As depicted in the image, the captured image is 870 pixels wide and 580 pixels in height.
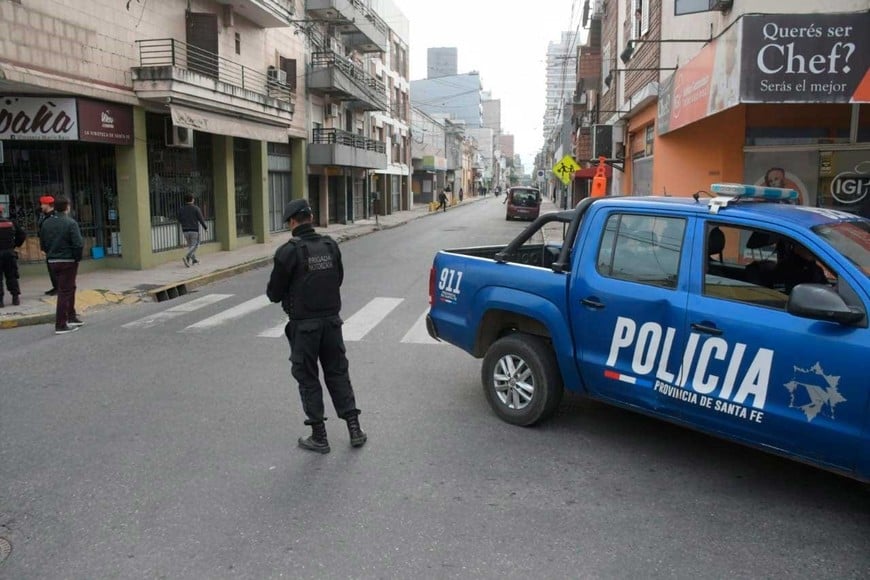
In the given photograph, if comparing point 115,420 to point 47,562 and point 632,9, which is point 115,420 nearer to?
point 47,562

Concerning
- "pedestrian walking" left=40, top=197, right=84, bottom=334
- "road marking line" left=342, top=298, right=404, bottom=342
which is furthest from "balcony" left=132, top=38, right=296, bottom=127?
"road marking line" left=342, top=298, right=404, bottom=342

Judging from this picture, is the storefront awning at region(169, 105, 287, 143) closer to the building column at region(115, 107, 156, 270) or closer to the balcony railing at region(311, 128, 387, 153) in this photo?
the building column at region(115, 107, 156, 270)

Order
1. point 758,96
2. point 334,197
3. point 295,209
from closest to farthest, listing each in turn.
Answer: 1. point 295,209
2. point 758,96
3. point 334,197

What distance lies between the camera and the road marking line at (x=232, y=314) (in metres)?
10.0

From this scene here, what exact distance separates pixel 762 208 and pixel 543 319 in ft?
5.57

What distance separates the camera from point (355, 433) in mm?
5266

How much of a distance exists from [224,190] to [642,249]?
1813 centimetres

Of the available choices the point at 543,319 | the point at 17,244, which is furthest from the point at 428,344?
the point at 17,244

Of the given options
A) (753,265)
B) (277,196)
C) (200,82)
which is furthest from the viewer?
(277,196)

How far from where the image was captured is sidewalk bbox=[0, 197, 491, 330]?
10.9 metres

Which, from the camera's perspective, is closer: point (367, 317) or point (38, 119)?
point (367, 317)

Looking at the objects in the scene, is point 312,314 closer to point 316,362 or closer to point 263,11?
point 316,362

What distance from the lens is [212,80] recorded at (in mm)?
17734

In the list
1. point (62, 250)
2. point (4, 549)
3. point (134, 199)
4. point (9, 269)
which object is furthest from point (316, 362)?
point (134, 199)
